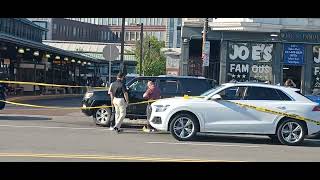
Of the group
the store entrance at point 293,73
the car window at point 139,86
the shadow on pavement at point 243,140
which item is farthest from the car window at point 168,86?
the store entrance at point 293,73

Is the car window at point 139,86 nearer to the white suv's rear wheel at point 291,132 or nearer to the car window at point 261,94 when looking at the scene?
the car window at point 261,94

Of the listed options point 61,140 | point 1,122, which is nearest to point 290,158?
point 61,140

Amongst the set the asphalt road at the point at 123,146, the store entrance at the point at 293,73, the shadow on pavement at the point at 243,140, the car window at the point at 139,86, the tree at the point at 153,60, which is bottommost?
the shadow on pavement at the point at 243,140

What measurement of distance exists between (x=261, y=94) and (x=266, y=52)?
15819mm

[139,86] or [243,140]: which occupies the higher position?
[139,86]

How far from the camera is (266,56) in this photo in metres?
29.4

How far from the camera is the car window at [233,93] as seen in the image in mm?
13836

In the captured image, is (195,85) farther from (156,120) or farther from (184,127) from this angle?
(184,127)

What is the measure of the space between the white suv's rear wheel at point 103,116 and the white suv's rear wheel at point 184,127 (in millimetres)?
3701

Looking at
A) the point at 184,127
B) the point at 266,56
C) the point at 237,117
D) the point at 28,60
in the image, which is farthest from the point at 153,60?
the point at 237,117

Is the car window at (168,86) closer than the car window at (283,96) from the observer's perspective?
No

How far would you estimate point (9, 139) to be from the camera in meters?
12.4
